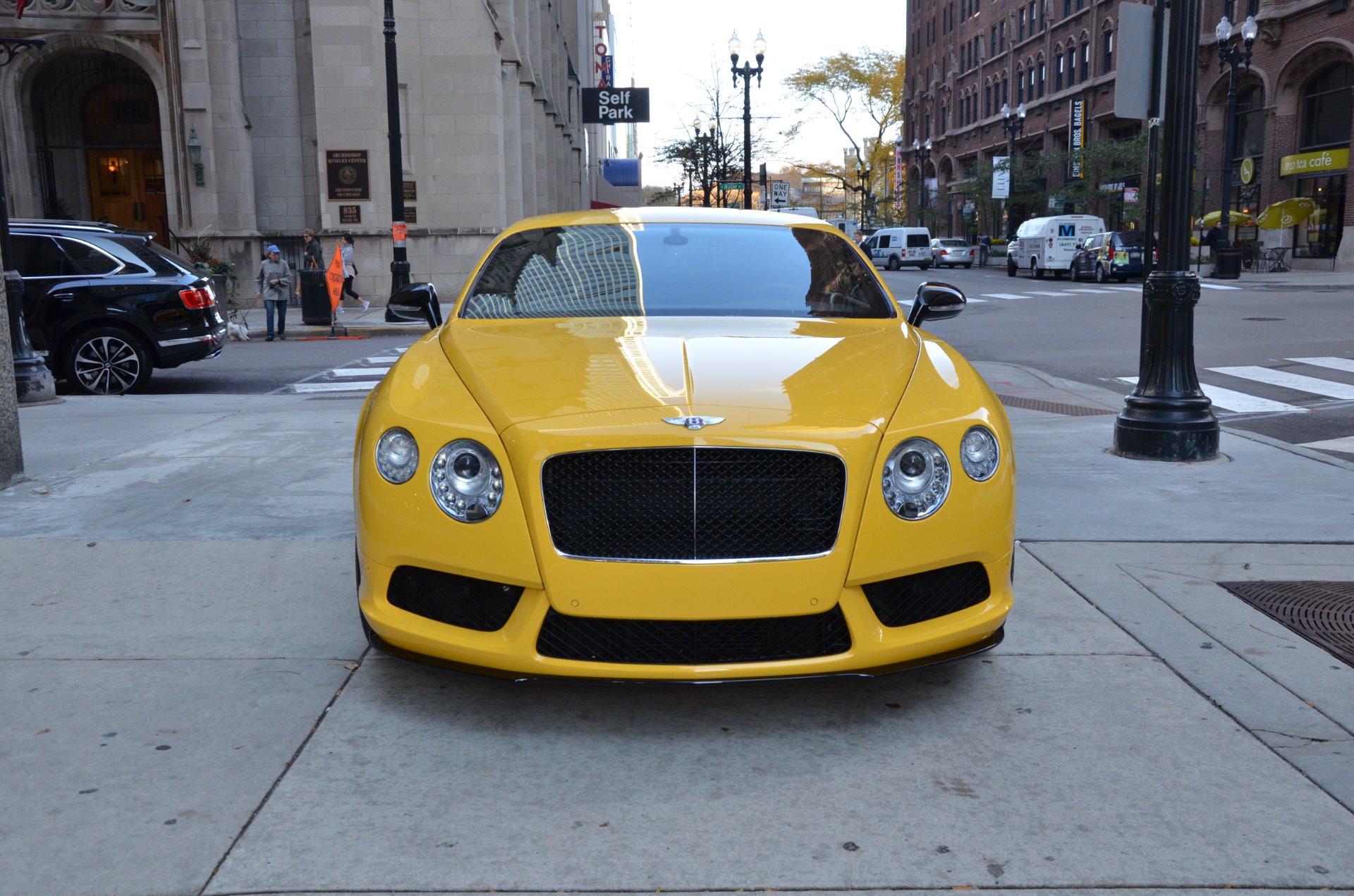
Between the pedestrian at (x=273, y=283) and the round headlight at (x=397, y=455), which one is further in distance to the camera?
the pedestrian at (x=273, y=283)

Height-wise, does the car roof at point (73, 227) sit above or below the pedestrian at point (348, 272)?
above

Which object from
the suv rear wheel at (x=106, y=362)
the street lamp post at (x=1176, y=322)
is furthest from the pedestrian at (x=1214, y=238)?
the suv rear wheel at (x=106, y=362)

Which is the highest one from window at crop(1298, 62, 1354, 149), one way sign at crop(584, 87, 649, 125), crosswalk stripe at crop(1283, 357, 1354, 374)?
one way sign at crop(584, 87, 649, 125)

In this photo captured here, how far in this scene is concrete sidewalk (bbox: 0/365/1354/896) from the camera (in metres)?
2.88

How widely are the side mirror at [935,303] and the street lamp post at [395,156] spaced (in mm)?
17870

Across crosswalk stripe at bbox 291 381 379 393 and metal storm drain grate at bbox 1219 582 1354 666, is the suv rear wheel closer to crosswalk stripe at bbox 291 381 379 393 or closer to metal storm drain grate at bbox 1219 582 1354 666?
crosswalk stripe at bbox 291 381 379 393

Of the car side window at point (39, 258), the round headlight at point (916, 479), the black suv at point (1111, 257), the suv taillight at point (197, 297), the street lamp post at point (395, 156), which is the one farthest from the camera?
the black suv at point (1111, 257)

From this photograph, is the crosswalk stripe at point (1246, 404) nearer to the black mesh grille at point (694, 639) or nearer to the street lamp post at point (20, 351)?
the black mesh grille at point (694, 639)

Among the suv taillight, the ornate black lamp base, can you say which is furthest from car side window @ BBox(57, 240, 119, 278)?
the ornate black lamp base

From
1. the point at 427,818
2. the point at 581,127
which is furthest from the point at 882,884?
the point at 581,127

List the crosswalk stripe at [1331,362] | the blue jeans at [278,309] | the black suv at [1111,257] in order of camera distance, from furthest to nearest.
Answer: the black suv at [1111,257], the blue jeans at [278,309], the crosswalk stripe at [1331,362]

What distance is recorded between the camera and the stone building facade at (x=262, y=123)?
2620cm

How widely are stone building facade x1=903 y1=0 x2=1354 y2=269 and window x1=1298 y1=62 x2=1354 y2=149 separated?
0.15ft

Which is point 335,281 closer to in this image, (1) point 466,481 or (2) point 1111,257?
(1) point 466,481
